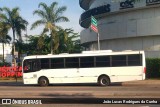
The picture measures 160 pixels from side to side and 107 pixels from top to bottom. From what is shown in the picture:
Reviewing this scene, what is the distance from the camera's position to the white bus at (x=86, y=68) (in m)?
27.8

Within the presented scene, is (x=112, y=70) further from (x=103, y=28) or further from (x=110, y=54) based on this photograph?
(x=103, y=28)

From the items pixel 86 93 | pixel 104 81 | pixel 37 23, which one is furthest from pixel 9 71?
pixel 86 93

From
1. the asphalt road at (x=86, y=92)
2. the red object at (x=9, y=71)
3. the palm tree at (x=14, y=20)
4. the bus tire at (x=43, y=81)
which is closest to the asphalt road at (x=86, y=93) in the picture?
the asphalt road at (x=86, y=92)

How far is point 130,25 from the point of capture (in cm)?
4109

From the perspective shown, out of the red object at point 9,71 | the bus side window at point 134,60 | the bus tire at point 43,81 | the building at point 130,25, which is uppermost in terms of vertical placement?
the building at point 130,25

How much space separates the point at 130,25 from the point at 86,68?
557 inches

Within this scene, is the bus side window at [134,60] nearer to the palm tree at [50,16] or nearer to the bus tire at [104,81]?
the bus tire at [104,81]

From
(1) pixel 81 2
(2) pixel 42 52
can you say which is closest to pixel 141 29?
(1) pixel 81 2

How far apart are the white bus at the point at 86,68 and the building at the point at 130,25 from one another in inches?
468

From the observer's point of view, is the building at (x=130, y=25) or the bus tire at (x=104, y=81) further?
the building at (x=130, y=25)

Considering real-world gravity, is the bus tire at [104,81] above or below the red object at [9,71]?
below

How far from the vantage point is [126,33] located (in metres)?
41.3

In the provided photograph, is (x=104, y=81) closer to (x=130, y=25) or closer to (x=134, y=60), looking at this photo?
(x=134, y=60)

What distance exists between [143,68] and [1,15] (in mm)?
37231
